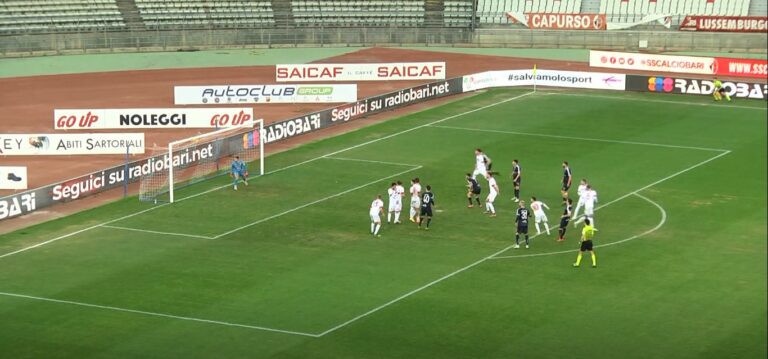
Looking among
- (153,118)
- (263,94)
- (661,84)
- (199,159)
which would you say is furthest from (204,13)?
(199,159)

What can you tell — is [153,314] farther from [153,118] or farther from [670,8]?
[670,8]

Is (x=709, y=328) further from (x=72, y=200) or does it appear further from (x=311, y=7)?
(x=311, y=7)

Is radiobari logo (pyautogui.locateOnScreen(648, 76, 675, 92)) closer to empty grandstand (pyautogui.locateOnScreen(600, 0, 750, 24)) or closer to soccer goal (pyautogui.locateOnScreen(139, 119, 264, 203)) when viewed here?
empty grandstand (pyautogui.locateOnScreen(600, 0, 750, 24))

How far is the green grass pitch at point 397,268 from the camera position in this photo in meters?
32.8

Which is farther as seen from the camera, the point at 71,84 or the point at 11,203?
the point at 71,84

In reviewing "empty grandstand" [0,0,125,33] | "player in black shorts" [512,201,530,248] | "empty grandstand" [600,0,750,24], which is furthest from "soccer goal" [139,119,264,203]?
"empty grandstand" [600,0,750,24]

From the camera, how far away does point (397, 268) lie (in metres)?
40.0

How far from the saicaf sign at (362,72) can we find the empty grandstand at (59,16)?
16.7 metres

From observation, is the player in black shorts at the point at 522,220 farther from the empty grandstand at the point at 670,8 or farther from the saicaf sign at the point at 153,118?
the empty grandstand at the point at 670,8

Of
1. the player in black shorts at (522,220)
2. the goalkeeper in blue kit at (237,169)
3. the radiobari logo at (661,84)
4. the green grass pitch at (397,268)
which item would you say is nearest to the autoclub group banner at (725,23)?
the radiobari logo at (661,84)

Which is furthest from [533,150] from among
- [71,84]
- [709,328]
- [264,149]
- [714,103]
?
[71,84]

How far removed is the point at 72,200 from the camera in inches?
1939

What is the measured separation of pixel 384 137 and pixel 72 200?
18.0m

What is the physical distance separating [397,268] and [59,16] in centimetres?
5293
